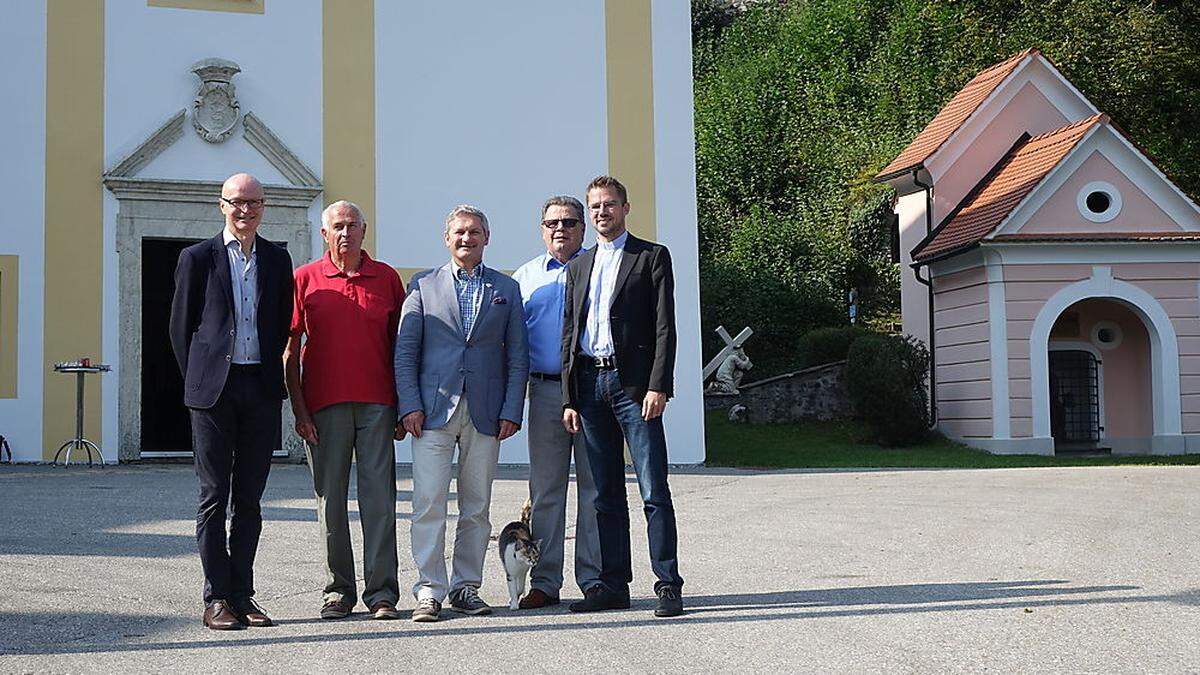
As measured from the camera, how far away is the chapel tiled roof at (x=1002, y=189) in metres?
24.0

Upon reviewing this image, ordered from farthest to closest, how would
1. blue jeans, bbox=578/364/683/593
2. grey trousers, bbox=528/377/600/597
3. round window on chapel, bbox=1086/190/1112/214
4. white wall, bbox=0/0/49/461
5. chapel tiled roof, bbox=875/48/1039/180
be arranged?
chapel tiled roof, bbox=875/48/1039/180 < round window on chapel, bbox=1086/190/1112/214 < white wall, bbox=0/0/49/461 < grey trousers, bbox=528/377/600/597 < blue jeans, bbox=578/364/683/593

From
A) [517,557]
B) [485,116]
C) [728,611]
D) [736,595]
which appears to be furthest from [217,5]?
[728,611]

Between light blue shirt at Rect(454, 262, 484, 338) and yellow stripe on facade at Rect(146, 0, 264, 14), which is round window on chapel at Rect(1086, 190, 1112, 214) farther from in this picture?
light blue shirt at Rect(454, 262, 484, 338)

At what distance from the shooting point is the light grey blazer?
6.77 m

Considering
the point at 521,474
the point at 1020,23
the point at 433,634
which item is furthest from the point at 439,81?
the point at 1020,23

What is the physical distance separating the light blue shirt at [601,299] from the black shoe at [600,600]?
43.9 inches

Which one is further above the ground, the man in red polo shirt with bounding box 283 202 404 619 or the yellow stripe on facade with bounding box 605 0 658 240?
the yellow stripe on facade with bounding box 605 0 658 240

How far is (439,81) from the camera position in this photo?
1739 centimetres

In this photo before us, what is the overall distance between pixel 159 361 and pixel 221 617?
11.6 metres

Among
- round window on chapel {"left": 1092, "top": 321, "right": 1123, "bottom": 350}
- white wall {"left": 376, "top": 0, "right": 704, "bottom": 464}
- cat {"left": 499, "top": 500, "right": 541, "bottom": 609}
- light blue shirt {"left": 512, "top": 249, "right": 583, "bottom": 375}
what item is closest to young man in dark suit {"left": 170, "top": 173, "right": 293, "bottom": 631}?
cat {"left": 499, "top": 500, "right": 541, "bottom": 609}

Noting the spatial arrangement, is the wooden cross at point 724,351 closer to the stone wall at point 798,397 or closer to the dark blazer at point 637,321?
the stone wall at point 798,397

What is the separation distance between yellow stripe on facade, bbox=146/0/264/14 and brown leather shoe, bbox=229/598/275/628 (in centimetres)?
1182

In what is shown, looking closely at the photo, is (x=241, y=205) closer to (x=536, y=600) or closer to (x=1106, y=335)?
(x=536, y=600)

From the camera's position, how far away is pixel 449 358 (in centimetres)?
681
